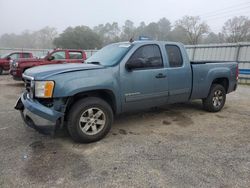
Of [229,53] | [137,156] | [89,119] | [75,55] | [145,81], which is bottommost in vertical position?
[137,156]

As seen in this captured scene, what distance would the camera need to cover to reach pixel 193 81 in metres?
5.25

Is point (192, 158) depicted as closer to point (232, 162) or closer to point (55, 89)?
point (232, 162)

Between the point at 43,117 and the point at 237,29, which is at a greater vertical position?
the point at 237,29

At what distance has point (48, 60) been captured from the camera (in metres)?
10.5

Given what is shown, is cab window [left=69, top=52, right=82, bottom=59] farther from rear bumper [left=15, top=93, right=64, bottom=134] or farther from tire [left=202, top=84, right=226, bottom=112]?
rear bumper [left=15, top=93, right=64, bottom=134]

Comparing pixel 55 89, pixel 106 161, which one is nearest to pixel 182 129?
pixel 106 161

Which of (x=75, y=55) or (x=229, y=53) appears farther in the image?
(x=229, y=53)

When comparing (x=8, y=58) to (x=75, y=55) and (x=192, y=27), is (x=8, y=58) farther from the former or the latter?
(x=192, y=27)

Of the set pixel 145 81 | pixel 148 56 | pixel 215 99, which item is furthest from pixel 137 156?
pixel 215 99

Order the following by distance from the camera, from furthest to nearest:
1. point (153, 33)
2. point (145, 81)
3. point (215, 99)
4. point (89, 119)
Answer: point (153, 33) → point (215, 99) → point (145, 81) → point (89, 119)

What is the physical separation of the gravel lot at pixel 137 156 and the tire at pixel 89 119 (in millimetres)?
167

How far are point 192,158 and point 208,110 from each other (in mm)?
2838

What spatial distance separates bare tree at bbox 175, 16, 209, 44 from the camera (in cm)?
5166

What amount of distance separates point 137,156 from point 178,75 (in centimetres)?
218
